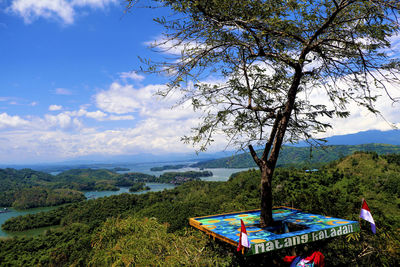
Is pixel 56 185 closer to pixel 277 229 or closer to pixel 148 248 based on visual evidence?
pixel 148 248

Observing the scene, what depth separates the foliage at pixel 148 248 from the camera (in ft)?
11.1

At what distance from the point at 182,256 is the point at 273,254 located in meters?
2.09

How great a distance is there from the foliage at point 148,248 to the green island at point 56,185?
9607cm

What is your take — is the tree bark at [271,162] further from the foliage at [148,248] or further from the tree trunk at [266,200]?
the foliage at [148,248]

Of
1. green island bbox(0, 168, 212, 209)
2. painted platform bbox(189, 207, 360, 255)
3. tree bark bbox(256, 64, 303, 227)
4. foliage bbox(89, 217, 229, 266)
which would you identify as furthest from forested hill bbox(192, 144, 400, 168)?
green island bbox(0, 168, 212, 209)

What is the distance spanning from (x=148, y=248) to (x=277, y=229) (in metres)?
2.28

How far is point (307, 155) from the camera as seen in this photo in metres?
5.38

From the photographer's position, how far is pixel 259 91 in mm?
5648

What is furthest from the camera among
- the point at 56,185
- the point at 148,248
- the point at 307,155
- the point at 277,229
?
the point at 56,185

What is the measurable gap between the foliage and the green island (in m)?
96.1

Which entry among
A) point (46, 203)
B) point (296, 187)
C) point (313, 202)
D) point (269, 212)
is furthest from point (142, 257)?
point (46, 203)

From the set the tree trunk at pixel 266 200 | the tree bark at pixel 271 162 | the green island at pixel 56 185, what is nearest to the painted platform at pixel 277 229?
the tree trunk at pixel 266 200

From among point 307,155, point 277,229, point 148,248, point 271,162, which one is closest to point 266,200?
point 277,229

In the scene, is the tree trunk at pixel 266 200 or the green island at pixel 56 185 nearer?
the tree trunk at pixel 266 200
